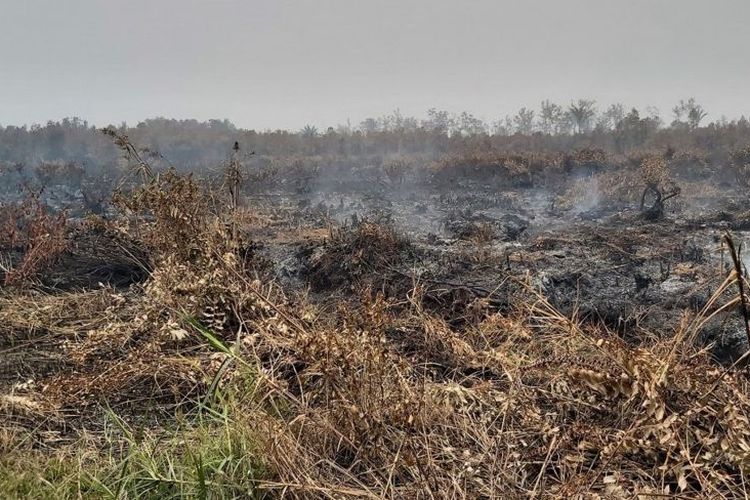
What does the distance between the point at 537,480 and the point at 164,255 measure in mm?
3549

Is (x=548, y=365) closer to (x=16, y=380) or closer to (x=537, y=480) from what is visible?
(x=537, y=480)

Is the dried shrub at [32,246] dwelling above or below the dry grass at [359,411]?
above

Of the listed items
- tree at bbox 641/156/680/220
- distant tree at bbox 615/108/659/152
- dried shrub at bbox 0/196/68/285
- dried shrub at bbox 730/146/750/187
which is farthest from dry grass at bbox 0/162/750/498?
distant tree at bbox 615/108/659/152

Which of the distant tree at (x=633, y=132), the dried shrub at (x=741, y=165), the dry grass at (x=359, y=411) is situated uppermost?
the distant tree at (x=633, y=132)

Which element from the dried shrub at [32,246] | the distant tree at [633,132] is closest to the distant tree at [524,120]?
the distant tree at [633,132]

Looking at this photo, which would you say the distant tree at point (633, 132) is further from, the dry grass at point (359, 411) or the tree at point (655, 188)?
the dry grass at point (359, 411)

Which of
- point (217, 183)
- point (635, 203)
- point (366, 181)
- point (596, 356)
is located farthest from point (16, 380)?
point (366, 181)

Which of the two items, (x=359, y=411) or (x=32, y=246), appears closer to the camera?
(x=359, y=411)

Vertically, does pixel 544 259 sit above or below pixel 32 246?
below

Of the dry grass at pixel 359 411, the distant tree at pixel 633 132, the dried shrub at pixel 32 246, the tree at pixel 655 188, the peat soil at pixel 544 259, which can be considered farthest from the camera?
the distant tree at pixel 633 132

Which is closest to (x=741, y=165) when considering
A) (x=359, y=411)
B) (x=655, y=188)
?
(x=655, y=188)

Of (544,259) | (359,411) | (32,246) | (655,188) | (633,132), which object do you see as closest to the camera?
(359,411)

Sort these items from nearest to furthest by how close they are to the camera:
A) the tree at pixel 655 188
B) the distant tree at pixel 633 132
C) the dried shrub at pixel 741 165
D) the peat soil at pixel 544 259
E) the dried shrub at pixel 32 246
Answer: the peat soil at pixel 544 259
the dried shrub at pixel 32 246
the tree at pixel 655 188
the dried shrub at pixel 741 165
the distant tree at pixel 633 132

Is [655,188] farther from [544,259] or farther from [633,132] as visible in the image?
[633,132]
